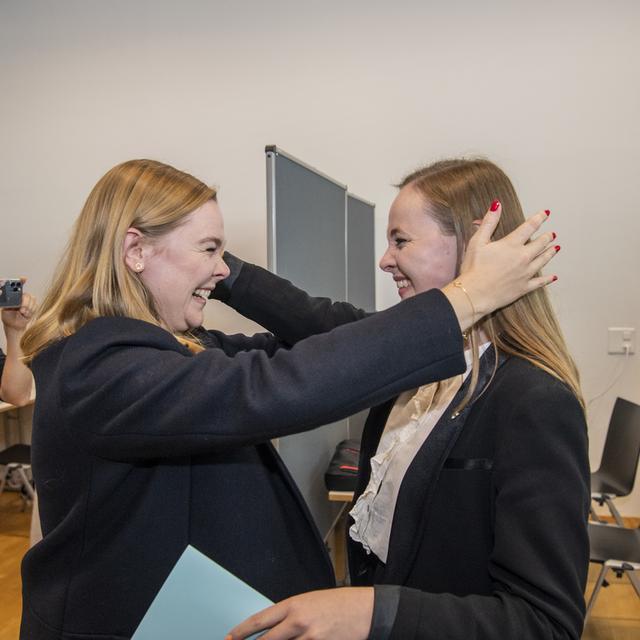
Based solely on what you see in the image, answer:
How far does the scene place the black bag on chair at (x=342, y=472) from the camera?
6.79 feet

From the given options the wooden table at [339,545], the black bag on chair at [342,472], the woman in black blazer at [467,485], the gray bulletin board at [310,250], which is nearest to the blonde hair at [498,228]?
the woman in black blazer at [467,485]

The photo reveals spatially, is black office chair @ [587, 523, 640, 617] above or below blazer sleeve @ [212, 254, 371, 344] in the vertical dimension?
below

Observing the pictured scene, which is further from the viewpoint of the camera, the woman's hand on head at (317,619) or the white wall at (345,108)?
the white wall at (345,108)

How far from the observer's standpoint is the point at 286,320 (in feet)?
4.82

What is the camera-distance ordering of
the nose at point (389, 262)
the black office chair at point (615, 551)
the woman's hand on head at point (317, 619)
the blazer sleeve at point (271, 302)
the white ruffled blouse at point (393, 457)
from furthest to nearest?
the black office chair at point (615, 551), the blazer sleeve at point (271, 302), the nose at point (389, 262), the white ruffled blouse at point (393, 457), the woman's hand on head at point (317, 619)

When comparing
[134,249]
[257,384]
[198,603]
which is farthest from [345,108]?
[198,603]

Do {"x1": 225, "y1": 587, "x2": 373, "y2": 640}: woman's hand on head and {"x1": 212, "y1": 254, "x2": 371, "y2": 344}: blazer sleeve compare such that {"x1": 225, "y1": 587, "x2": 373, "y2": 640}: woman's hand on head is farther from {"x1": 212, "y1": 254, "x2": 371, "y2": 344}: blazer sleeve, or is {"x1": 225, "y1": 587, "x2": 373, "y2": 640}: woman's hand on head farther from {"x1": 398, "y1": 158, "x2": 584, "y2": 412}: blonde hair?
{"x1": 212, "y1": 254, "x2": 371, "y2": 344}: blazer sleeve

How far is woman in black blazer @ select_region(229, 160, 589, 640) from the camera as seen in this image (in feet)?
2.36

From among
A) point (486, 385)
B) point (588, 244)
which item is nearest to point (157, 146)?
point (588, 244)

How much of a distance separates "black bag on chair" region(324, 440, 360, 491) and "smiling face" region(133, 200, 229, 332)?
46.2 inches

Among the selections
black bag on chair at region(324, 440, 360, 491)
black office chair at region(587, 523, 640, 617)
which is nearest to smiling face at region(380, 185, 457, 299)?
black bag on chair at region(324, 440, 360, 491)

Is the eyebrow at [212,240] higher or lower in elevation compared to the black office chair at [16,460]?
higher

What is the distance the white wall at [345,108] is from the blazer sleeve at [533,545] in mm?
2698

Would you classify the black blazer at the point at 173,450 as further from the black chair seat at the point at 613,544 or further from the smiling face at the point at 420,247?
the black chair seat at the point at 613,544
